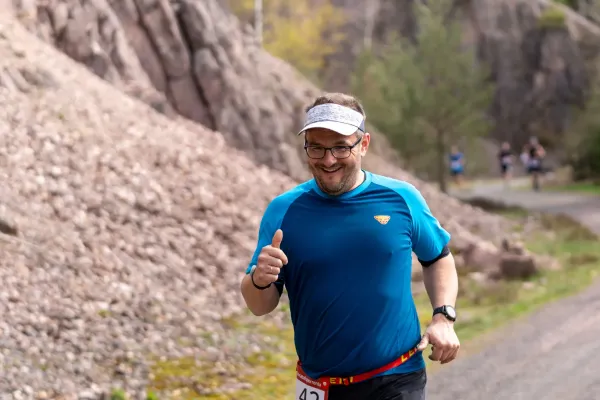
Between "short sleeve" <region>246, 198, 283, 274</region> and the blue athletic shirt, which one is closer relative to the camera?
the blue athletic shirt

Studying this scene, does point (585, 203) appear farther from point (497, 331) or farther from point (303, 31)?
point (303, 31)

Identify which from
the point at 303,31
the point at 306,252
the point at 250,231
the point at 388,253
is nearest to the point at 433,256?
the point at 388,253

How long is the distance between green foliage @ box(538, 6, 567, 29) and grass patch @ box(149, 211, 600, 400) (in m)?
35.2

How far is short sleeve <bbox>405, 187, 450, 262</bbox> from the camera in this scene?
3.66 m

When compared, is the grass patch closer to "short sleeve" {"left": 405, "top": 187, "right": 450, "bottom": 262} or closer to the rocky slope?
the rocky slope

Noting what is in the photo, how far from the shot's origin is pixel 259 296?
3488mm

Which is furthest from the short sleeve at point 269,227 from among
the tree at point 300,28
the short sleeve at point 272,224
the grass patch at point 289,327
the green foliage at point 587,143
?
the tree at point 300,28

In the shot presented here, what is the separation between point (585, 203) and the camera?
90.2 feet

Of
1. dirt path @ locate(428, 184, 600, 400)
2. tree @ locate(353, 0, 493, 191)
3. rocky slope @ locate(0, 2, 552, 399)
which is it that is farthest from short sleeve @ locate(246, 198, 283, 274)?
tree @ locate(353, 0, 493, 191)

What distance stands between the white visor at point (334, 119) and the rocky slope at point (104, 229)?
4478 mm

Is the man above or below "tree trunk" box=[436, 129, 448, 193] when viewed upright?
below

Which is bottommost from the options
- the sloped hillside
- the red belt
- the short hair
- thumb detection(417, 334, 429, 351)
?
the red belt

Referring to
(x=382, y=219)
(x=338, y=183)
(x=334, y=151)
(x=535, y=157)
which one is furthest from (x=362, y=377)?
(x=535, y=157)

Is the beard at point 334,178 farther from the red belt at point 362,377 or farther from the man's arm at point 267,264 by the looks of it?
the red belt at point 362,377
